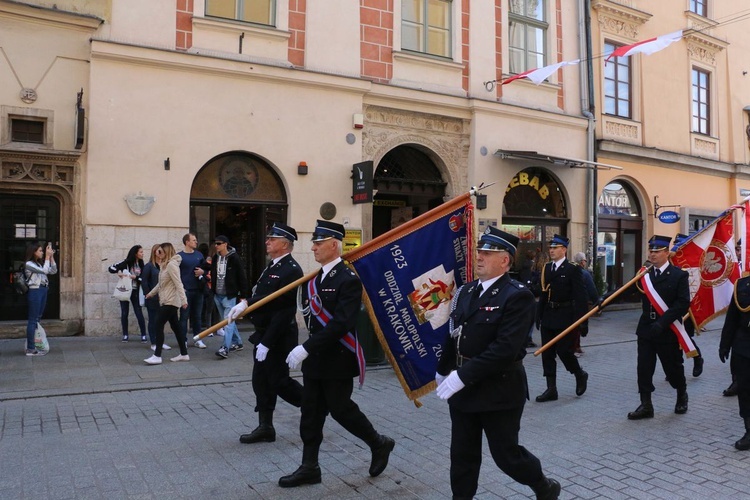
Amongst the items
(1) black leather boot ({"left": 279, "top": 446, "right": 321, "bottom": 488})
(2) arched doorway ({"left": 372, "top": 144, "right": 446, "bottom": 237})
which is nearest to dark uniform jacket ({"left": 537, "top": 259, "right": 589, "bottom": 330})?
(1) black leather boot ({"left": 279, "top": 446, "right": 321, "bottom": 488})

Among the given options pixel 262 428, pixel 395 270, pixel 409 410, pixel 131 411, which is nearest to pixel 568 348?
pixel 409 410

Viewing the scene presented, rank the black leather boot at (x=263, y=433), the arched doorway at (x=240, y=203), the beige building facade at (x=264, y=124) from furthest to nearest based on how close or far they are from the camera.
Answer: the arched doorway at (x=240, y=203)
the beige building facade at (x=264, y=124)
the black leather boot at (x=263, y=433)

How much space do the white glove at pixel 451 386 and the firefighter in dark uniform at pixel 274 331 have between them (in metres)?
1.97

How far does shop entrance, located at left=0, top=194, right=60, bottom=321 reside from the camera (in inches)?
416

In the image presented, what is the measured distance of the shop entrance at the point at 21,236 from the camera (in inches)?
416

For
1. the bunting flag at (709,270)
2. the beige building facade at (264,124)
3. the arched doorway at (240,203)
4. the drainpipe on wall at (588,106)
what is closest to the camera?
the bunting flag at (709,270)

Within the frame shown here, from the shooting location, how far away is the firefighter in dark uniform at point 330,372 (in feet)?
14.5

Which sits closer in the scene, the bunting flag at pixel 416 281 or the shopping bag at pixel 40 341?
the bunting flag at pixel 416 281

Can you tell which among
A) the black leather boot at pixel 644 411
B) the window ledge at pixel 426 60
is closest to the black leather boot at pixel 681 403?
the black leather boot at pixel 644 411

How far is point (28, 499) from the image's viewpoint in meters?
4.12

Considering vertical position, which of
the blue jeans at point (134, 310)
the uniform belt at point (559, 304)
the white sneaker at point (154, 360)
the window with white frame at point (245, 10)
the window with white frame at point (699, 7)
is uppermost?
the window with white frame at point (699, 7)

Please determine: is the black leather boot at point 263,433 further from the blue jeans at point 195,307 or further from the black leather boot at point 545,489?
the blue jeans at point 195,307

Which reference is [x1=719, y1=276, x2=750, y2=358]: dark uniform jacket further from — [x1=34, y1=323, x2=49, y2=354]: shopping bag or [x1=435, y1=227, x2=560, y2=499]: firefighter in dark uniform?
[x1=34, y1=323, x2=49, y2=354]: shopping bag

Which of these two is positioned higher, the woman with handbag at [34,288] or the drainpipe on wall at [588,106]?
the drainpipe on wall at [588,106]
